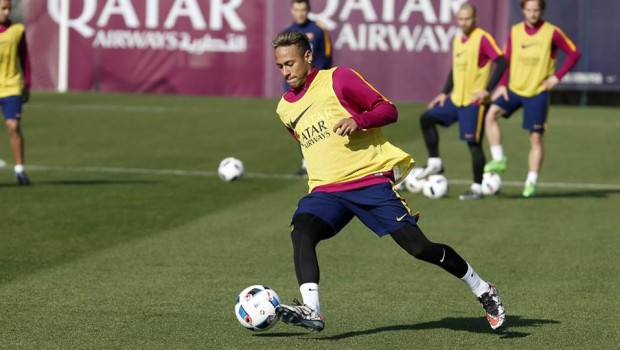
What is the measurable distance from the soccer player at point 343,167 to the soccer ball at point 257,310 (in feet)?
0.72

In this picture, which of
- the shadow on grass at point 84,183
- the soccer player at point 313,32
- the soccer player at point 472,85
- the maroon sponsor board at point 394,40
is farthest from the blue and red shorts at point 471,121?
the maroon sponsor board at point 394,40

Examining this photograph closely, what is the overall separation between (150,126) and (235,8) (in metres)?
8.54

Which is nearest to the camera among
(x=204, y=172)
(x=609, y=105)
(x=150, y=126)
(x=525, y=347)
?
(x=525, y=347)

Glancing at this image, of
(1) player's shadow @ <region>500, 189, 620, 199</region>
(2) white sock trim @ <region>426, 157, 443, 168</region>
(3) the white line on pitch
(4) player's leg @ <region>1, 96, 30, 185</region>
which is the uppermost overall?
(4) player's leg @ <region>1, 96, 30, 185</region>

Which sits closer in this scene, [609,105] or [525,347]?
[525,347]

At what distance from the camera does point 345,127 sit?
24.1 feet

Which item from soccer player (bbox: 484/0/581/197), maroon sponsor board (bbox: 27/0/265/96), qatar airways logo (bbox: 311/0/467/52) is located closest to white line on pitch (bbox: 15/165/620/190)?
soccer player (bbox: 484/0/581/197)

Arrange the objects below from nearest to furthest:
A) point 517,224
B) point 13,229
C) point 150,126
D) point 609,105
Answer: point 13,229
point 517,224
point 150,126
point 609,105

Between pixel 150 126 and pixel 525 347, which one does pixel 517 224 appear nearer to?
pixel 525 347

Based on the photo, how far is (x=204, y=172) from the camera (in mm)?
17156

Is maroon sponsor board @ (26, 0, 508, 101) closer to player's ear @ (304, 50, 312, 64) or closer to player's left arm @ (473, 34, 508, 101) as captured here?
player's left arm @ (473, 34, 508, 101)

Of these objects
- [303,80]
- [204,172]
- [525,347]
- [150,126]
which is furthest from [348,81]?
[150,126]

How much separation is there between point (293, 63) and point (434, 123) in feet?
26.6

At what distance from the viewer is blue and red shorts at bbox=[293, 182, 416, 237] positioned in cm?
764
